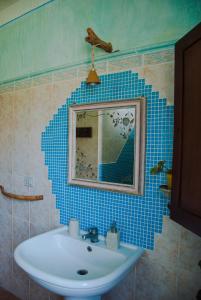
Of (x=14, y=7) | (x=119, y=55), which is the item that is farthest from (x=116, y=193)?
(x=14, y=7)

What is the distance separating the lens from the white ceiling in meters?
1.94

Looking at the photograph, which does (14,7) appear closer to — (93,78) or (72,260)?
(93,78)

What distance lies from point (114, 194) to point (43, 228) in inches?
30.1

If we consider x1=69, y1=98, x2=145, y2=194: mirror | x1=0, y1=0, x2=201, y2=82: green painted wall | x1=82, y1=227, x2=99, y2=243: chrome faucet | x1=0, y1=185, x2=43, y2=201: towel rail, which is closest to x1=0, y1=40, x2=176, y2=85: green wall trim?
x1=0, y1=0, x2=201, y2=82: green painted wall

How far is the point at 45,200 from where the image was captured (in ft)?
6.20

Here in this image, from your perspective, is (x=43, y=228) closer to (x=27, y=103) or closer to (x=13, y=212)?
(x=13, y=212)

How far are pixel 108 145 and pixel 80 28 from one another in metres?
0.85

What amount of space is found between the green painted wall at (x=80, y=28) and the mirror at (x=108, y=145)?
1.27 ft

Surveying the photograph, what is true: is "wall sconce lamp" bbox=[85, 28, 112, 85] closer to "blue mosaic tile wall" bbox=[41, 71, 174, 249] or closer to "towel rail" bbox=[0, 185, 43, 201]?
"blue mosaic tile wall" bbox=[41, 71, 174, 249]

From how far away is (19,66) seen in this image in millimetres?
2098

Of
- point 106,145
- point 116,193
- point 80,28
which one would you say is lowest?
point 116,193

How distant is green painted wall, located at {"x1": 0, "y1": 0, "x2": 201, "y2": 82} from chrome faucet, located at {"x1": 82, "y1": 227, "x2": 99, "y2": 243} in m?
1.16

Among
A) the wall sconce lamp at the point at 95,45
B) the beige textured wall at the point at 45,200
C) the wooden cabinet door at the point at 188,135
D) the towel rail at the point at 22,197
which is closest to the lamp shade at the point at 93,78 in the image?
the wall sconce lamp at the point at 95,45

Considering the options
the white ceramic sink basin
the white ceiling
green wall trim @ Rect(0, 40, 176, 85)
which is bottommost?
the white ceramic sink basin
